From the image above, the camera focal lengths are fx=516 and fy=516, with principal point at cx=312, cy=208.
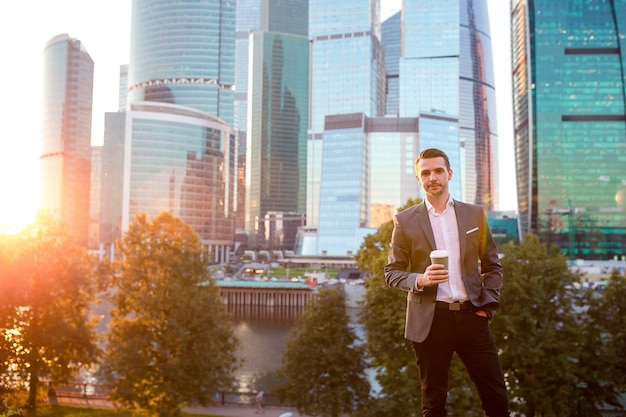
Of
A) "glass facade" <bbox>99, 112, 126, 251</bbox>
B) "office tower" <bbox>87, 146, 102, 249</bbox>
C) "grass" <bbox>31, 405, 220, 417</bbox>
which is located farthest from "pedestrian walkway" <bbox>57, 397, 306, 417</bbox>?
"office tower" <bbox>87, 146, 102, 249</bbox>

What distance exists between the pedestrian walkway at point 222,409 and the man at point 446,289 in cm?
2332

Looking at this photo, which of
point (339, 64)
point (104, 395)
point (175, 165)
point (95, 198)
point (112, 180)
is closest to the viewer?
point (104, 395)

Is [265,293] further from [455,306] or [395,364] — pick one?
[455,306]

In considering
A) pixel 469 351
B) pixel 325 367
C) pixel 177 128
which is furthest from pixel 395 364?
pixel 177 128

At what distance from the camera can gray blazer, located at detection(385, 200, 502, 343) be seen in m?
5.16

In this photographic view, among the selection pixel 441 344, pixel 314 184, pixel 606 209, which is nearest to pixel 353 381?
pixel 441 344

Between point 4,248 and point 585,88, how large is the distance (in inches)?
5075

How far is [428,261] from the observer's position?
5.29 meters

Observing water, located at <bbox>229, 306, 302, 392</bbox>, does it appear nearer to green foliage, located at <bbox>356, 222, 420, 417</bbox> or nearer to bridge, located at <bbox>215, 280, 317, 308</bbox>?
bridge, located at <bbox>215, 280, 317, 308</bbox>

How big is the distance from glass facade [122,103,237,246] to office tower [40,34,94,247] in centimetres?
5391

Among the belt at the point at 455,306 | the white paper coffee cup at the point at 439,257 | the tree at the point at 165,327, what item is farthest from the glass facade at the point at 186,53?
the white paper coffee cup at the point at 439,257

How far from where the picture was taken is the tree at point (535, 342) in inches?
856

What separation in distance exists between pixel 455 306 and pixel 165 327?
2114 cm

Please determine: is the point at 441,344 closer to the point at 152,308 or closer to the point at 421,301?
the point at 421,301
